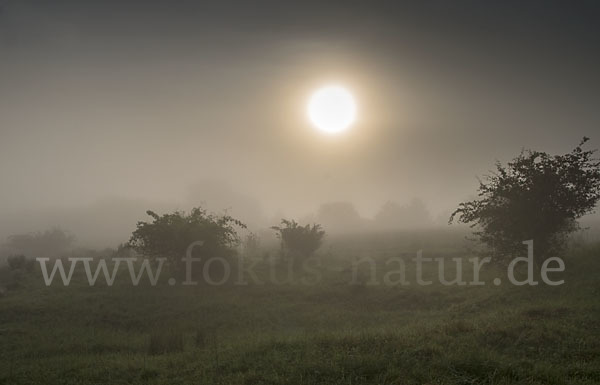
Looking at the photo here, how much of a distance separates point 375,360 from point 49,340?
14135 millimetres

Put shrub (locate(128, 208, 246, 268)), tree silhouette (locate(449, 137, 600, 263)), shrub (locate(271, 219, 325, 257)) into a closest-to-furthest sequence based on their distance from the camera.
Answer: tree silhouette (locate(449, 137, 600, 263))
shrub (locate(128, 208, 246, 268))
shrub (locate(271, 219, 325, 257))

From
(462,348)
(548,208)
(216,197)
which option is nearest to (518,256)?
(548,208)

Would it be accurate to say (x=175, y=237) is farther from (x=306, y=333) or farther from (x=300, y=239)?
(x=306, y=333)

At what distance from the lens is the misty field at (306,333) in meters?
11.0

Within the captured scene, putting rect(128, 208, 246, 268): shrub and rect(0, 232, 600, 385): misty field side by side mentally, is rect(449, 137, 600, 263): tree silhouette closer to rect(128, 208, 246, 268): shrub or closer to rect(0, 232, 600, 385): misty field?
rect(0, 232, 600, 385): misty field

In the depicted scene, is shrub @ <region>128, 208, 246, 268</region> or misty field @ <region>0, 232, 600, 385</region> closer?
misty field @ <region>0, 232, 600, 385</region>

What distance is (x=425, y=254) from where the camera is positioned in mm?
35562

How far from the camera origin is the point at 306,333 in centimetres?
1605

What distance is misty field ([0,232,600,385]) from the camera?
36.0 ft

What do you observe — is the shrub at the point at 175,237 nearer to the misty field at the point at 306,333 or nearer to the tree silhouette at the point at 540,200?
the misty field at the point at 306,333

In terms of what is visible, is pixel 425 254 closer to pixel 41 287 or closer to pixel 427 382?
pixel 427 382

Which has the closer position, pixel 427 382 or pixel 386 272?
pixel 427 382

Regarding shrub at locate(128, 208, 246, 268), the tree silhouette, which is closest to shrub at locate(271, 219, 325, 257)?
shrub at locate(128, 208, 246, 268)

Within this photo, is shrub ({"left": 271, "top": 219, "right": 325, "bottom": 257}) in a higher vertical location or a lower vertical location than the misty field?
higher
